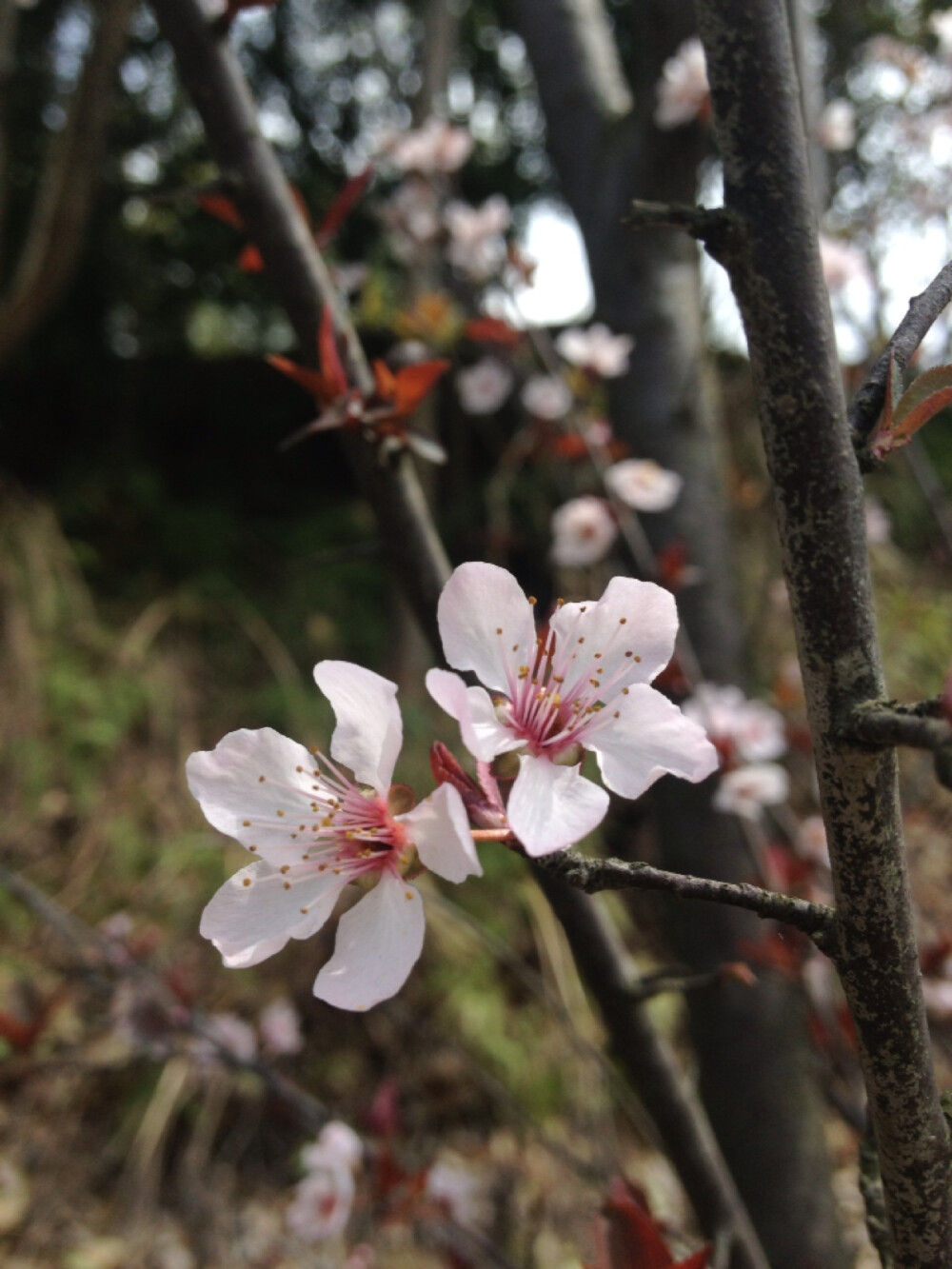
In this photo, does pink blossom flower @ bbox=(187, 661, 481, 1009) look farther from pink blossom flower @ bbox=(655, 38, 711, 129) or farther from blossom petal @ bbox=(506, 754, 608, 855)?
pink blossom flower @ bbox=(655, 38, 711, 129)

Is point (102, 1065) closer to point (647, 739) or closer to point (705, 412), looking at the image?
point (647, 739)

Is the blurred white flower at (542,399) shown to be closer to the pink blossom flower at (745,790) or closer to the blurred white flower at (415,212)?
the blurred white flower at (415,212)

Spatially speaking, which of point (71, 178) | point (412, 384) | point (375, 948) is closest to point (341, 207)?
point (412, 384)

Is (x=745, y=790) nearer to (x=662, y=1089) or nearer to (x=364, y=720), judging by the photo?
(x=662, y=1089)

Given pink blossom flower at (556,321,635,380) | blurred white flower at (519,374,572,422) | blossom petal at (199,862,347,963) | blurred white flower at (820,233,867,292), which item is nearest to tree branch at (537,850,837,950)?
blossom petal at (199,862,347,963)

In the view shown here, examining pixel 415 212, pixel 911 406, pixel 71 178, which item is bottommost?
pixel 911 406

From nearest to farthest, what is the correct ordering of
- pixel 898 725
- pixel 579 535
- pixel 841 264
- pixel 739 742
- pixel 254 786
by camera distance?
pixel 898 725 < pixel 254 786 < pixel 739 742 < pixel 579 535 < pixel 841 264
